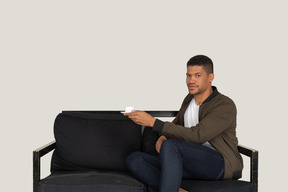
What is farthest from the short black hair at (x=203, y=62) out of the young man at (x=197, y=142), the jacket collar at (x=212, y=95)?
the jacket collar at (x=212, y=95)

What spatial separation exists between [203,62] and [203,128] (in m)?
0.61

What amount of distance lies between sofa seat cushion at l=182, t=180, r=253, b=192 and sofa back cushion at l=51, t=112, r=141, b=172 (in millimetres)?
824

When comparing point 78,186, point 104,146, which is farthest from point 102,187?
point 104,146

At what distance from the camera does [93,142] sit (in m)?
3.66

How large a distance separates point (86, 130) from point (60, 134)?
27 cm

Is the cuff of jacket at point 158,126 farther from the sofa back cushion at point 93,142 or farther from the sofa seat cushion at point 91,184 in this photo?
the sofa back cushion at point 93,142

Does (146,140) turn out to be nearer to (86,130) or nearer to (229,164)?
(86,130)

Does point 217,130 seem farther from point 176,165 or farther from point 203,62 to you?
point 203,62

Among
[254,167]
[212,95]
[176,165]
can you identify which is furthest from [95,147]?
[254,167]

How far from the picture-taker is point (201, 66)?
320cm

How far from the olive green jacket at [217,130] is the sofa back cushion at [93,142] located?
2.47ft

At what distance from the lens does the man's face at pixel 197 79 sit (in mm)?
3197

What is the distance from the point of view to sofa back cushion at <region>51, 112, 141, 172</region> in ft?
11.9

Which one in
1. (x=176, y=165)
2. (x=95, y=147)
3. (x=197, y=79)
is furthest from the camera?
(x=95, y=147)
